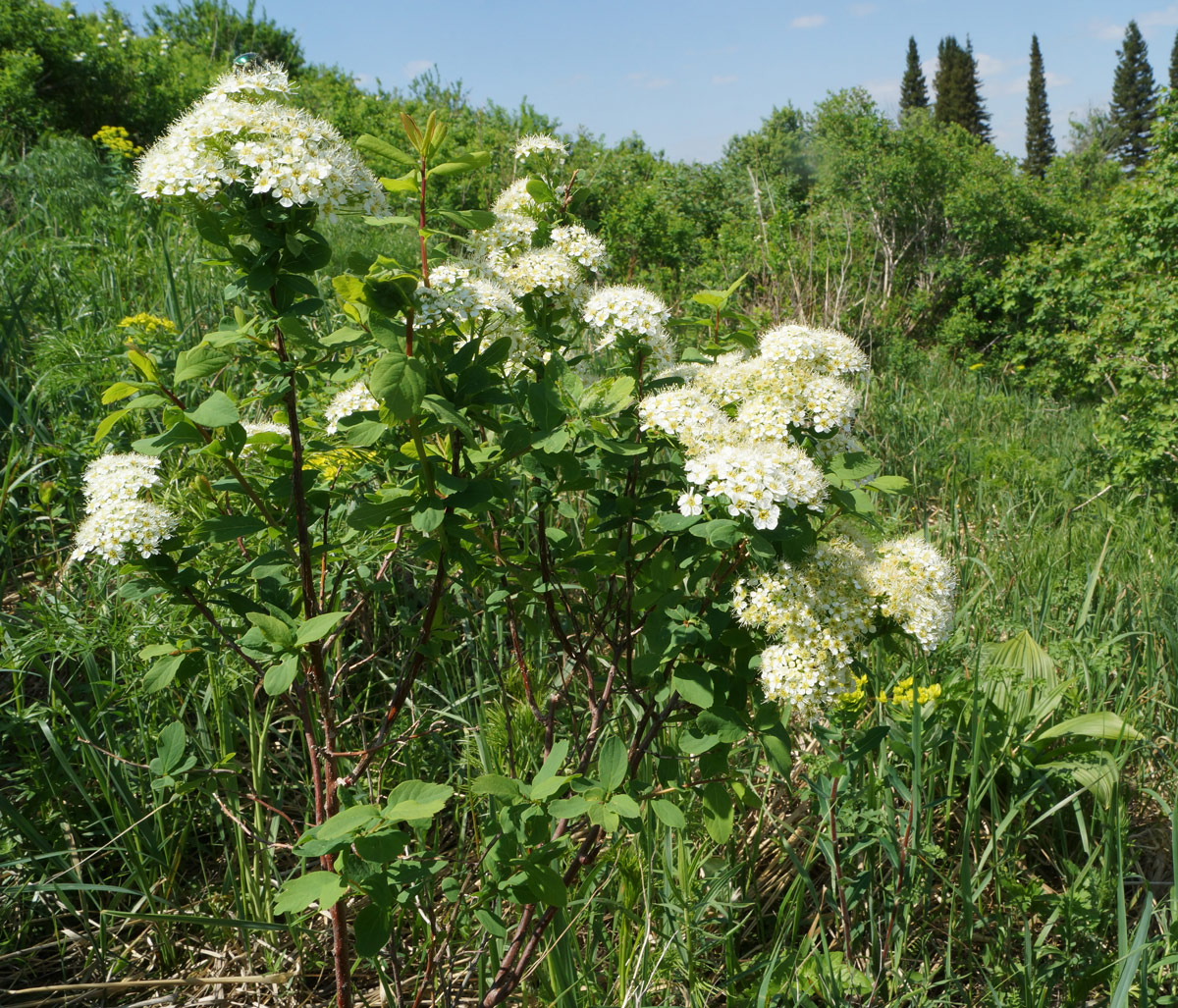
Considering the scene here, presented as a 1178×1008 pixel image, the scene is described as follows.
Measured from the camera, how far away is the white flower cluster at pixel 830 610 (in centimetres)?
127

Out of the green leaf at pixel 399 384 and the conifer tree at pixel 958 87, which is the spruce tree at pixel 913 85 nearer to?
the conifer tree at pixel 958 87

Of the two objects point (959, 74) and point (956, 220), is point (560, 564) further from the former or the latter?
point (959, 74)

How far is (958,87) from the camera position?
42188 millimetres

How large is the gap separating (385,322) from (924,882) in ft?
5.00

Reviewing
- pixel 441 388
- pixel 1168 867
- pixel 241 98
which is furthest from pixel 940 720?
pixel 241 98

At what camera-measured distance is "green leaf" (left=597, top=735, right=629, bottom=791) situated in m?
1.27

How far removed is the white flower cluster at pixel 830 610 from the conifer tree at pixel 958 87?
1850 inches

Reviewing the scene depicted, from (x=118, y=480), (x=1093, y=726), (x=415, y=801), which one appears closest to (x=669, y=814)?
(x=415, y=801)

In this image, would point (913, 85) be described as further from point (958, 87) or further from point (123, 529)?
point (123, 529)

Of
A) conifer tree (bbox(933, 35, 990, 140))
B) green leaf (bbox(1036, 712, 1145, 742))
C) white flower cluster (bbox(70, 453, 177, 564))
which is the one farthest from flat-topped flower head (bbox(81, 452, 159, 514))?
conifer tree (bbox(933, 35, 990, 140))

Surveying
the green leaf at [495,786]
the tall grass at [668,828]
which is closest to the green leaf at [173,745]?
the tall grass at [668,828]

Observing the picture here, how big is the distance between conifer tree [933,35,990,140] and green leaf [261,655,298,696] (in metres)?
47.6

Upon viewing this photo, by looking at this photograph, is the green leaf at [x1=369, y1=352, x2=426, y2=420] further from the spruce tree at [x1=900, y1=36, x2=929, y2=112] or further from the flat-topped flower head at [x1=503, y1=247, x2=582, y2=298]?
the spruce tree at [x1=900, y1=36, x2=929, y2=112]

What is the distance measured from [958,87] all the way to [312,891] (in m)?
49.9
